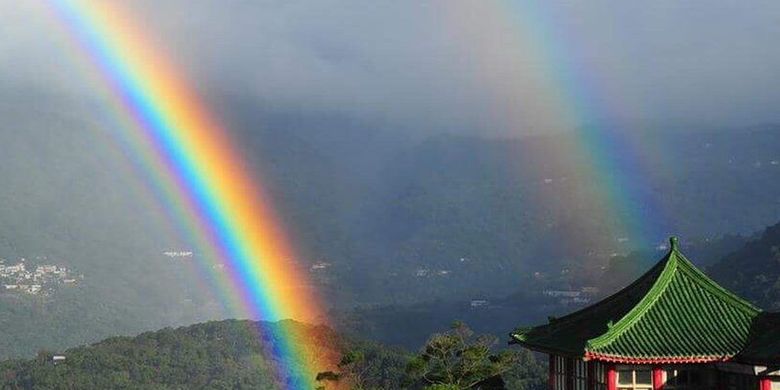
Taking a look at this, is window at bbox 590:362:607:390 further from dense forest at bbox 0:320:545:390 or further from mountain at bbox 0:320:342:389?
mountain at bbox 0:320:342:389

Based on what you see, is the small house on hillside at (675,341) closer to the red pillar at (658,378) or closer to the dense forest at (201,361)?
the red pillar at (658,378)

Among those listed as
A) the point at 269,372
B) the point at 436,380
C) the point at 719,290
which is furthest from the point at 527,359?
the point at 719,290

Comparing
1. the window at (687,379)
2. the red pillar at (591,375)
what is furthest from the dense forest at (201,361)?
the window at (687,379)

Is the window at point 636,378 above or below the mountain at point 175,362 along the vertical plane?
below

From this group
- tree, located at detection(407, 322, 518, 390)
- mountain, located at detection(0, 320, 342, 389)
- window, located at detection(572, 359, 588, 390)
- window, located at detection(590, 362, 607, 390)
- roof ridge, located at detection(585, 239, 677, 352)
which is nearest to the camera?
roof ridge, located at detection(585, 239, 677, 352)

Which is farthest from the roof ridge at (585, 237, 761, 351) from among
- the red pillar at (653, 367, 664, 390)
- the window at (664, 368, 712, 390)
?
the window at (664, 368, 712, 390)

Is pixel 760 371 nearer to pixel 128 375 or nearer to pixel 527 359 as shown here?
pixel 527 359

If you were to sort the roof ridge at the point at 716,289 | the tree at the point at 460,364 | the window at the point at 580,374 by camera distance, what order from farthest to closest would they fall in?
the tree at the point at 460,364, the window at the point at 580,374, the roof ridge at the point at 716,289
